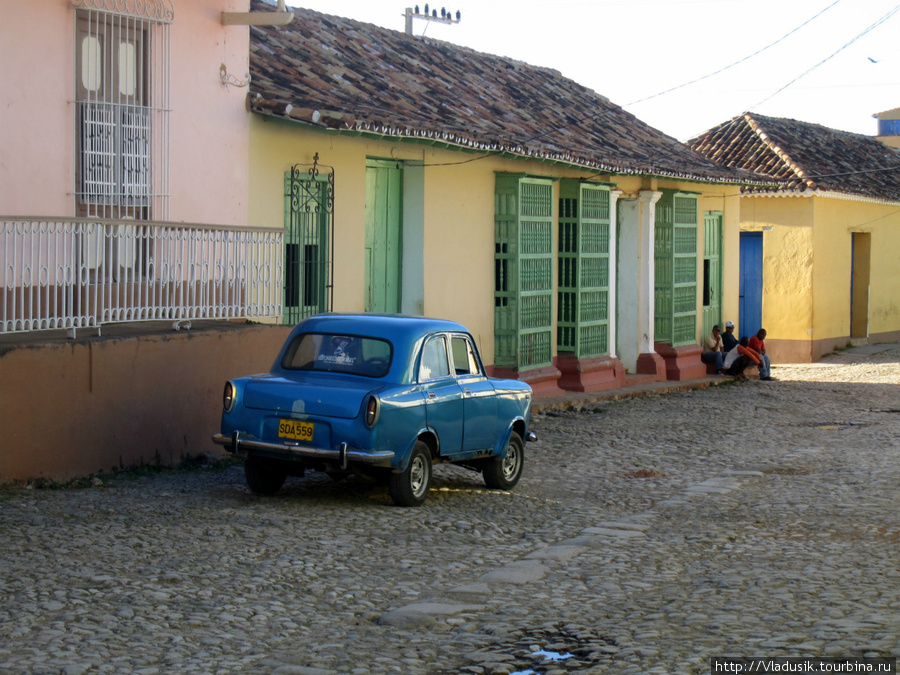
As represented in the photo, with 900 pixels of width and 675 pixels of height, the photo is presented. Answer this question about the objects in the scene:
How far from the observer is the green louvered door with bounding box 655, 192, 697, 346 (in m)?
19.3

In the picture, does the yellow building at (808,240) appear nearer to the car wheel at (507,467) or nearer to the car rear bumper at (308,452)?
the car wheel at (507,467)

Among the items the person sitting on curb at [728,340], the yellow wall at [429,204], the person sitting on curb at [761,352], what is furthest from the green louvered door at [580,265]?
the person sitting on curb at [728,340]

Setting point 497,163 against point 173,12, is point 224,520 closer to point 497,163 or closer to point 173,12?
point 173,12

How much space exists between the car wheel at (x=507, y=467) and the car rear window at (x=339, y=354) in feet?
4.93

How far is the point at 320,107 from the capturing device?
11.3m

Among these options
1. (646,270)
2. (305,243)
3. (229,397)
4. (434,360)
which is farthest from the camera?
(646,270)

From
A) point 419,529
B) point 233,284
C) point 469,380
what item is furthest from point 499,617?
point 233,284

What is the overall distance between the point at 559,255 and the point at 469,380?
800 cm

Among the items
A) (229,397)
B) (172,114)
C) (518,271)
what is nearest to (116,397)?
(229,397)

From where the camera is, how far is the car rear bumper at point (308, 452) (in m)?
7.86

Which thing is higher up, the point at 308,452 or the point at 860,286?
the point at 860,286

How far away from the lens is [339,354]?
340 inches

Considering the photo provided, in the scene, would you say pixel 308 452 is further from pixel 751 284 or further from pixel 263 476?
pixel 751 284

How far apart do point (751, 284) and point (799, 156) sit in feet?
10.3
